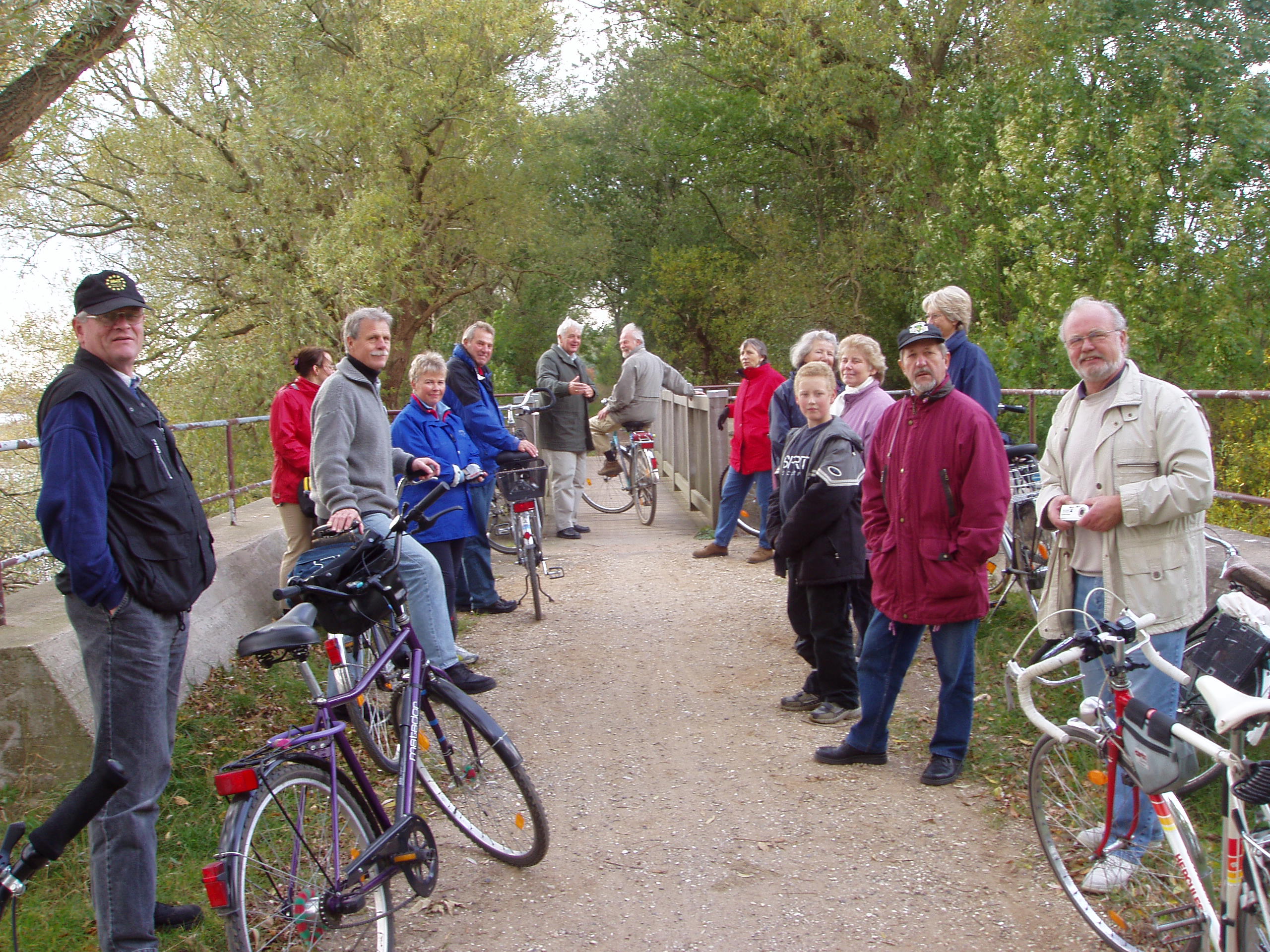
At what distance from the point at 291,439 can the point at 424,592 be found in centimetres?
192

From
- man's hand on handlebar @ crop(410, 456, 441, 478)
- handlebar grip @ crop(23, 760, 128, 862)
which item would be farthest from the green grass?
handlebar grip @ crop(23, 760, 128, 862)

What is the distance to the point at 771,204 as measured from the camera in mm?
31359

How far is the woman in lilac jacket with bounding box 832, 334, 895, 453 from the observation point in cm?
586

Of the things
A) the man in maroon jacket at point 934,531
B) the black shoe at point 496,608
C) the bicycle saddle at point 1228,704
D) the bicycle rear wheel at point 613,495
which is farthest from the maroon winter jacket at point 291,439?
the bicycle rear wheel at point 613,495

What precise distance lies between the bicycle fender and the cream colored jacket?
1905mm

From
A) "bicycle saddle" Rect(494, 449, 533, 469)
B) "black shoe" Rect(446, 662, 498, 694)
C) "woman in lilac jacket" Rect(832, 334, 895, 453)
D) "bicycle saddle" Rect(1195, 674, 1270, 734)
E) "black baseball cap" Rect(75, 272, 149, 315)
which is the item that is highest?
"black baseball cap" Rect(75, 272, 149, 315)

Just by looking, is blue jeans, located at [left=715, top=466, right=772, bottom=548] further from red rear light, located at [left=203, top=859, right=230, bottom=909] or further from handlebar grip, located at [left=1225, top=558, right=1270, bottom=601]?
red rear light, located at [left=203, top=859, right=230, bottom=909]

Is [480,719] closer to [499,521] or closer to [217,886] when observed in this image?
[217,886]

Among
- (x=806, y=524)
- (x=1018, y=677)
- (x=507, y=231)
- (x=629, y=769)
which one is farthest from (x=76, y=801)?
(x=507, y=231)

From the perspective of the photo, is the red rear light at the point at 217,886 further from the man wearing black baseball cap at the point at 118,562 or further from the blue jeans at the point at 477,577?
the blue jeans at the point at 477,577

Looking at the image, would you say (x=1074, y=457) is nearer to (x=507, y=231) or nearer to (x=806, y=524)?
(x=806, y=524)

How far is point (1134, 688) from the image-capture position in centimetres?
375

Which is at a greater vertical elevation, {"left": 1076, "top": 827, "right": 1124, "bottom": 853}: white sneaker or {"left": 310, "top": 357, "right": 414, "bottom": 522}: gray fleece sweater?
{"left": 310, "top": 357, "right": 414, "bottom": 522}: gray fleece sweater

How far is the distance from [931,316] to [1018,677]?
11.3 feet
